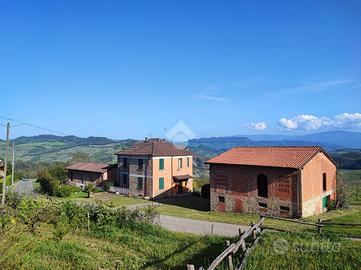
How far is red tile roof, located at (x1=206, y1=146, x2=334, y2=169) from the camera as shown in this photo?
26.0 meters

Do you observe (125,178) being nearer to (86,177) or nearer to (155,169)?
(155,169)

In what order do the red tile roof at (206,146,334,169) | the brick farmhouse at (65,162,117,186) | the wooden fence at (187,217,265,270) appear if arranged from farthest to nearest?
the brick farmhouse at (65,162,117,186)
the red tile roof at (206,146,334,169)
the wooden fence at (187,217,265,270)

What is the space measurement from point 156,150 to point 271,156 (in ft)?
55.2

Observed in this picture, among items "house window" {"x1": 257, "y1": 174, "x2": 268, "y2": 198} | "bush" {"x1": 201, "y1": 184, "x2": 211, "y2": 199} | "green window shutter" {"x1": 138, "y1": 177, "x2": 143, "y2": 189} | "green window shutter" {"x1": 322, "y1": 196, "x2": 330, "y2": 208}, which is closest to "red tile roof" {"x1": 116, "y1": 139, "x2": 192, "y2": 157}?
"green window shutter" {"x1": 138, "y1": 177, "x2": 143, "y2": 189}

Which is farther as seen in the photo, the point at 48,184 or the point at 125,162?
the point at 125,162

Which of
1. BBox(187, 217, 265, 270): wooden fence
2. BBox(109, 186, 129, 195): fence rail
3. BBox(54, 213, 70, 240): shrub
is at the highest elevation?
BBox(187, 217, 265, 270): wooden fence

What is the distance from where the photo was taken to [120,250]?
14.3 m

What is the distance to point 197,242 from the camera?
48.6 feet

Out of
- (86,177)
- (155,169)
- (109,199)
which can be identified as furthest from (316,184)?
(86,177)

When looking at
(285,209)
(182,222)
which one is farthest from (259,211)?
(182,222)

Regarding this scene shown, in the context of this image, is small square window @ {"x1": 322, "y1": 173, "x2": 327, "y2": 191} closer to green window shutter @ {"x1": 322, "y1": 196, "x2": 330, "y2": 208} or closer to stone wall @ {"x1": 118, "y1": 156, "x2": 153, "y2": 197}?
green window shutter @ {"x1": 322, "y1": 196, "x2": 330, "y2": 208}

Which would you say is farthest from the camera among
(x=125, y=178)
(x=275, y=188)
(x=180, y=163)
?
(x=125, y=178)

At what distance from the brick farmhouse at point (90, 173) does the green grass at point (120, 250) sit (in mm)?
29431

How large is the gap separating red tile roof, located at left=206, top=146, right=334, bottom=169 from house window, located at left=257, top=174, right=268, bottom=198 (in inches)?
51.5
